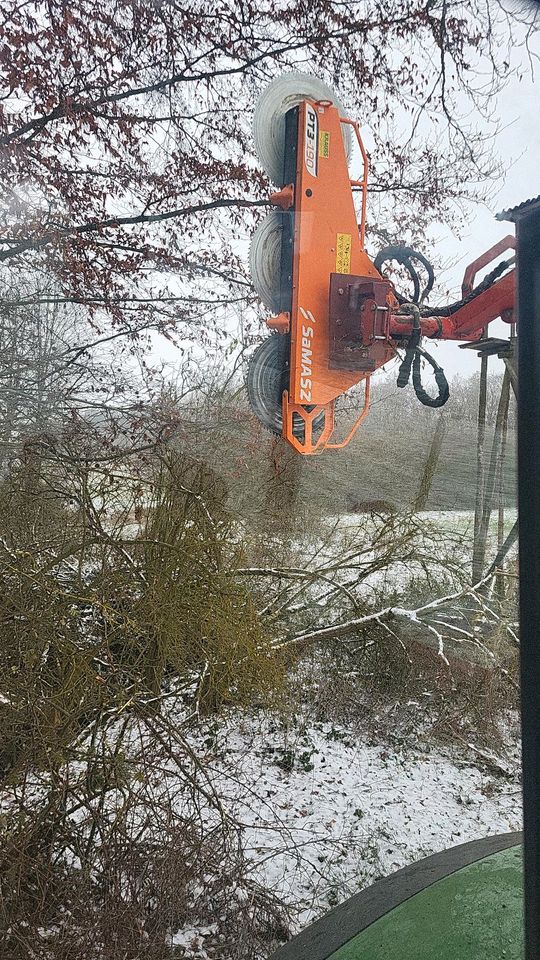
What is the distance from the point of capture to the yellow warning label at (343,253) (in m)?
1.49

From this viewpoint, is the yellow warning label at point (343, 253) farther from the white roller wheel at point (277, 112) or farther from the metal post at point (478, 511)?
the metal post at point (478, 511)

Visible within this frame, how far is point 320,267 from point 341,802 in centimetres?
146

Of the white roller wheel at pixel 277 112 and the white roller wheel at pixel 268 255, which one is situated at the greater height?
the white roller wheel at pixel 277 112

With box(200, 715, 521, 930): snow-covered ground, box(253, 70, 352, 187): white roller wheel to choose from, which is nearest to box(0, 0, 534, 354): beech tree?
box(253, 70, 352, 187): white roller wheel

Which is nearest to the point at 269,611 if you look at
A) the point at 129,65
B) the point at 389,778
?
the point at 389,778

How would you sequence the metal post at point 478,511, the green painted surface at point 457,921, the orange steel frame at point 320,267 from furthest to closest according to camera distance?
the metal post at point 478,511
the orange steel frame at point 320,267
the green painted surface at point 457,921

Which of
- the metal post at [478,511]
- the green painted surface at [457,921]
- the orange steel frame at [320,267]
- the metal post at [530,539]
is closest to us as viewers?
the metal post at [530,539]

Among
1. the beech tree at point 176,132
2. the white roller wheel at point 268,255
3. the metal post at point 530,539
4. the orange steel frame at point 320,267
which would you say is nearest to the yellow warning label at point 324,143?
the orange steel frame at point 320,267

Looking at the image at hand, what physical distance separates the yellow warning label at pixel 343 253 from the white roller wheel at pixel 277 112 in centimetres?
20

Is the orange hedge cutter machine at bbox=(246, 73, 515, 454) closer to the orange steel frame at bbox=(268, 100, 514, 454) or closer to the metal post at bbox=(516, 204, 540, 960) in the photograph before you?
the orange steel frame at bbox=(268, 100, 514, 454)

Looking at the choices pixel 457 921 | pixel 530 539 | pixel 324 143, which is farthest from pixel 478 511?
pixel 530 539

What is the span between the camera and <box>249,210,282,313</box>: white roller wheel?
1479 mm

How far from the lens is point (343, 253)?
1.50 meters

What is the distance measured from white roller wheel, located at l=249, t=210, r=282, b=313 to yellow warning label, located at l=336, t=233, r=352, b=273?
0.49 ft
